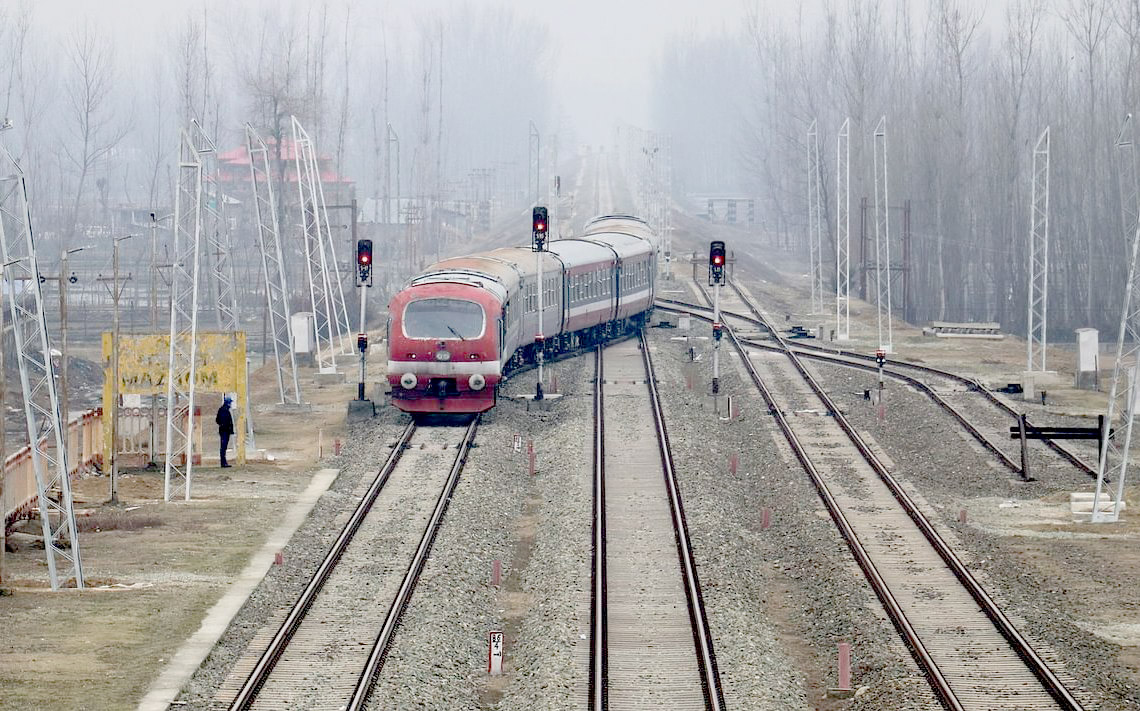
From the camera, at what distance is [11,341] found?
5434 cm

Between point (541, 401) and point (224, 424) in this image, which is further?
point (541, 401)

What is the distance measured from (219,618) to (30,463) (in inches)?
304

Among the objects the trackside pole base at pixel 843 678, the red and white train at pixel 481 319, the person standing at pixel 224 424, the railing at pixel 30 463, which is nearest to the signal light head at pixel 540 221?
the red and white train at pixel 481 319

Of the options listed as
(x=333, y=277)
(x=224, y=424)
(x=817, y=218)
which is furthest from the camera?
(x=333, y=277)

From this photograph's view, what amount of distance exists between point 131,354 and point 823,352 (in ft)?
80.3

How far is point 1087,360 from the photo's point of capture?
40781 millimetres

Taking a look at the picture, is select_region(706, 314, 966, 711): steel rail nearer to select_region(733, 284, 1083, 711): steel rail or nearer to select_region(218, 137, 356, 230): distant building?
select_region(733, 284, 1083, 711): steel rail

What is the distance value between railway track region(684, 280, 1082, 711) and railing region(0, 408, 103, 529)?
11795mm

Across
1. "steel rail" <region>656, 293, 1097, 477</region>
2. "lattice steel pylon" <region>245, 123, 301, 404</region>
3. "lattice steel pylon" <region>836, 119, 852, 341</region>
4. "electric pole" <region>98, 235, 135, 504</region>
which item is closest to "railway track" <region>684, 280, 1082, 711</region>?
"steel rail" <region>656, 293, 1097, 477</region>

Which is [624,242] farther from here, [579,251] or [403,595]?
[403,595]

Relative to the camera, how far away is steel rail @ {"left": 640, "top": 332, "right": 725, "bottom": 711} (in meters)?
15.5

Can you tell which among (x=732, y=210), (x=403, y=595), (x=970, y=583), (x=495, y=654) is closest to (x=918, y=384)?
(x=970, y=583)

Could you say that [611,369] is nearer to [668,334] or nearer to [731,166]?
[668,334]

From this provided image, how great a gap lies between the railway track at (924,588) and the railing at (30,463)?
11.8 metres
